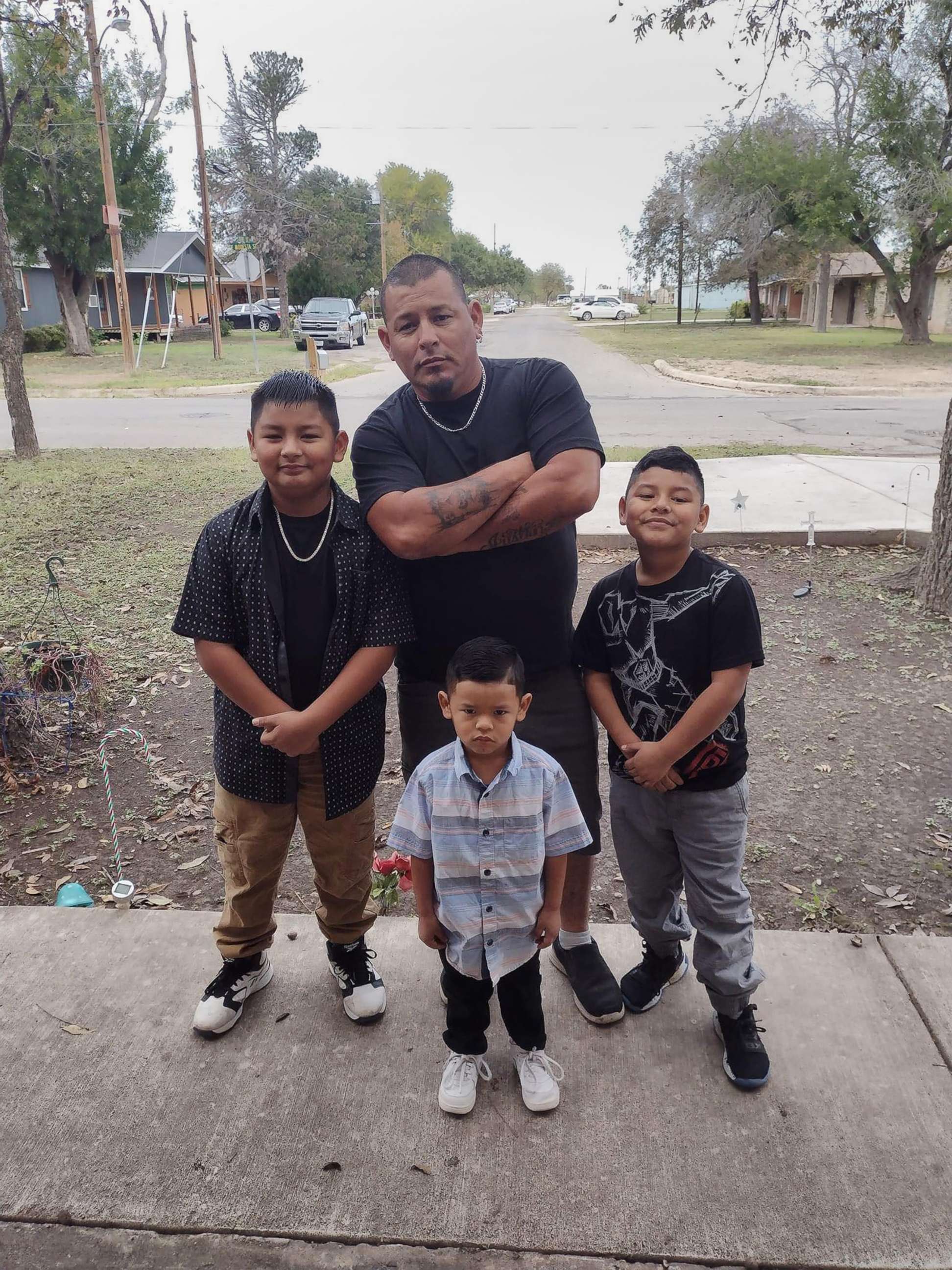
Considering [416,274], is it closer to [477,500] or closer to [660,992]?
[477,500]

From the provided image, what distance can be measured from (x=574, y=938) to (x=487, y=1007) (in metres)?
0.45

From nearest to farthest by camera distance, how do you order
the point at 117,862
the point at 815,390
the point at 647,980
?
the point at 647,980, the point at 117,862, the point at 815,390

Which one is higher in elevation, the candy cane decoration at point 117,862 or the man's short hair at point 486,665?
the man's short hair at point 486,665

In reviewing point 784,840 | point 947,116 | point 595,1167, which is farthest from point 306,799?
point 947,116

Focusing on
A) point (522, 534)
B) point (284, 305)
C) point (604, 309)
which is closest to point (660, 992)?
point (522, 534)

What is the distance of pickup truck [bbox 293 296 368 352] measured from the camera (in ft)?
109

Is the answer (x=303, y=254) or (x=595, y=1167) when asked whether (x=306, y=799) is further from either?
(x=303, y=254)

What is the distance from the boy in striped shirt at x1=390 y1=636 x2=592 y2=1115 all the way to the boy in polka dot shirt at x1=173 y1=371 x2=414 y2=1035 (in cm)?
29

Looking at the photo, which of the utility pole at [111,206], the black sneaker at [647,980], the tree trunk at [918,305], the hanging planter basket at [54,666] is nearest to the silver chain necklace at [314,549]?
the black sneaker at [647,980]

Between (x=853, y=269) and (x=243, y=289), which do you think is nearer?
(x=853, y=269)

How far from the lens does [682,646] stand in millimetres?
2246

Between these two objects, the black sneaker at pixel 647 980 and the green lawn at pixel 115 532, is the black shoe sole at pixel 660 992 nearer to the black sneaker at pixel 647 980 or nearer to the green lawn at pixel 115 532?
the black sneaker at pixel 647 980

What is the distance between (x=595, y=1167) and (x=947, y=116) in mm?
31770

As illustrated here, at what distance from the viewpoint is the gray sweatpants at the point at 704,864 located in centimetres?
230
